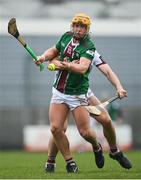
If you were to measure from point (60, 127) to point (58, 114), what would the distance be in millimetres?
179

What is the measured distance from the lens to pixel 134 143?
28.0 meters

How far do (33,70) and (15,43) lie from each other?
2628 mm

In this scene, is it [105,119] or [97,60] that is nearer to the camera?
[105,119]

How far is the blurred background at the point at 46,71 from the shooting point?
2743cm

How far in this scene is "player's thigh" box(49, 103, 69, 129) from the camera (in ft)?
38.0

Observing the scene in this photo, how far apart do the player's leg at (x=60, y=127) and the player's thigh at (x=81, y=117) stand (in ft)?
0.54

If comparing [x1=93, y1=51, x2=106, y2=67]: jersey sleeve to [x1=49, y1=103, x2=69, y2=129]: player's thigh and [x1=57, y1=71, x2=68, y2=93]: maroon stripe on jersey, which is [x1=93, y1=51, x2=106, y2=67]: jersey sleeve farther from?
[x1=49, y1=103, x2=69, y2=129]: player's thigh

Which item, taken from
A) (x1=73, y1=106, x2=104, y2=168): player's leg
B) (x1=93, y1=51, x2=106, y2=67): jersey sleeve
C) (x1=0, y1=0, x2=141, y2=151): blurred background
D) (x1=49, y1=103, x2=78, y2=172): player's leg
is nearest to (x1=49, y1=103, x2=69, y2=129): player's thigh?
(x1=49, y1=103, x2=78, y2=172): player's leg

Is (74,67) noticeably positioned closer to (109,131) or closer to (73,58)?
(73,58)

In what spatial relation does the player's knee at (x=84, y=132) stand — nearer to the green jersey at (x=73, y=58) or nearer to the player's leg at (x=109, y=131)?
the player's leg at (x=109, y=131)

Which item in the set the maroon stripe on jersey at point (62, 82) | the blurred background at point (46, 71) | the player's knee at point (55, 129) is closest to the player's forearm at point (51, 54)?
the maroon stripe on jersey at point (62, 82)

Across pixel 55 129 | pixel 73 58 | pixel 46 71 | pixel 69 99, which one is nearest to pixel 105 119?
pixel 69 99

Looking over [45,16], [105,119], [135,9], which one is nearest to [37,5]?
[45,16]

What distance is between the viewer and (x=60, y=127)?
38.0 feet
